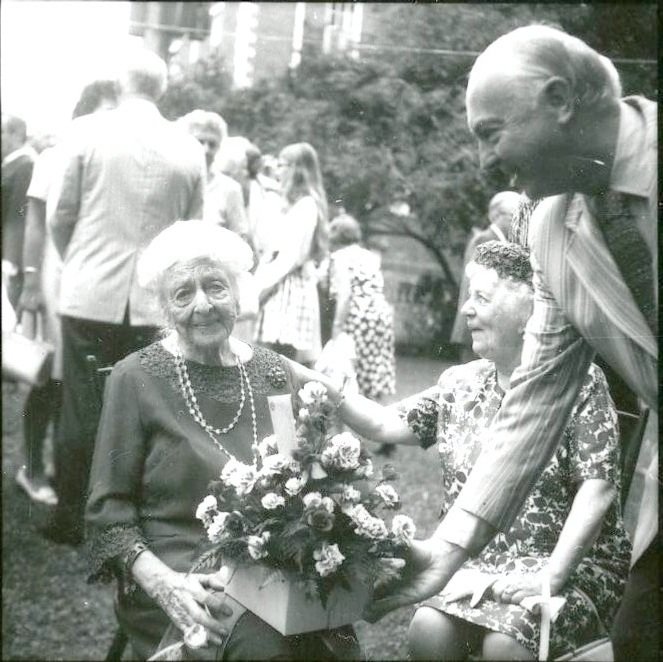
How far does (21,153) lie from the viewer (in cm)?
250

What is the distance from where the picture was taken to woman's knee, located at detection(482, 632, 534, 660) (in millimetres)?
2133

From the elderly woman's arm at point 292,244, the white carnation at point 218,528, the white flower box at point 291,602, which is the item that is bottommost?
the white flower box at point 291,602

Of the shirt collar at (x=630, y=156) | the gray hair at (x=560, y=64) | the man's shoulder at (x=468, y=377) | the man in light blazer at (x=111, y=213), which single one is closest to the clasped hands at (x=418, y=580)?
the man's shoulder at (x=468, y=377)

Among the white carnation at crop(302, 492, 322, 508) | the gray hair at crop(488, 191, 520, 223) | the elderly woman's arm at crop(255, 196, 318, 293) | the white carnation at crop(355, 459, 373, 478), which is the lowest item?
the white carnation at crop(302, 492, 322, 508)

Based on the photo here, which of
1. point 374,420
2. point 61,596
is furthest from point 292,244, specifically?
point 61,596

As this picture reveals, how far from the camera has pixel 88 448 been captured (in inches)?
111

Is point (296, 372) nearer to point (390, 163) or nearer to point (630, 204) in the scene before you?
point (630, 204)

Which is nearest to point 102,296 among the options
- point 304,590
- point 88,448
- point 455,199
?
point 88,448

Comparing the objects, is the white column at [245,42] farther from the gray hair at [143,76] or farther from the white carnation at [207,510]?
the white carnation at [207,510]

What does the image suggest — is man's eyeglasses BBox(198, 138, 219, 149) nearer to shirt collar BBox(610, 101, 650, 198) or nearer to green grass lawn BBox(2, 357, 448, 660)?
green grass lawn BBox(2, 357, 448, 660)

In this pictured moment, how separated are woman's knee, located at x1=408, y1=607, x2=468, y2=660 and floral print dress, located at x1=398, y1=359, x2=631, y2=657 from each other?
23mm

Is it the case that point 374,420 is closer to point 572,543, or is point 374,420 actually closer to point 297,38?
point 572,543

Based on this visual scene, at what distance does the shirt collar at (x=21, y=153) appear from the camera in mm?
2465

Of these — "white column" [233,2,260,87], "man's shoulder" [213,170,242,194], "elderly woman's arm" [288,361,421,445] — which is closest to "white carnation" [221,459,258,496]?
"elderly woman's arm" [288,361,421,445]
